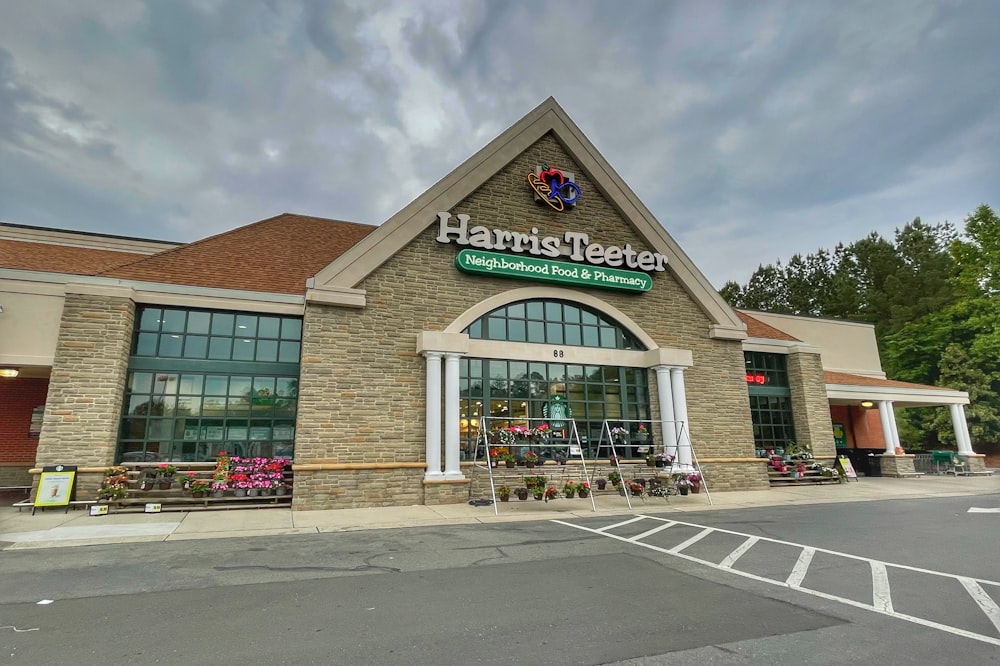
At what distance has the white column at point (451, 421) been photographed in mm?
13945

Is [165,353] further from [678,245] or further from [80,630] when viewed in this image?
[678,245]

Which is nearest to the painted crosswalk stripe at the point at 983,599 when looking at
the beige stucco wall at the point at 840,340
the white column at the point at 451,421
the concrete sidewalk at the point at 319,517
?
the concrete sidewalk at the point at 319,517

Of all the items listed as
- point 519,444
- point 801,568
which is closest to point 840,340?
point 519,444

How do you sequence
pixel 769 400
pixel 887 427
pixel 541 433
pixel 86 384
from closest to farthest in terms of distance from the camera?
pixel 86 384 < pixel 541 433 < pixel 769 400 < pixel 887 427

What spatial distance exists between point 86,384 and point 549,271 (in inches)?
502

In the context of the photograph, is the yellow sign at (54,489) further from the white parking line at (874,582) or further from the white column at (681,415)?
the white column at (681,415)

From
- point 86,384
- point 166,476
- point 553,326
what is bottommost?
point 166,476

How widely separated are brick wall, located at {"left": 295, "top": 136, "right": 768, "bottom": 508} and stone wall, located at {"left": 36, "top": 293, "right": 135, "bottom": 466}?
15.3ft

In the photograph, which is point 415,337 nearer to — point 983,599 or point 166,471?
point 166,471

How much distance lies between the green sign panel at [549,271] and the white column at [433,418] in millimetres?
3154

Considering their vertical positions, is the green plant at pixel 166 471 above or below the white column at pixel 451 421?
below

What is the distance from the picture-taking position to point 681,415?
658 inches

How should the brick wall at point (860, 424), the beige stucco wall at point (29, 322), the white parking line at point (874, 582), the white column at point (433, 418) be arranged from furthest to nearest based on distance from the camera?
1. the brick wall at point (860, 424)
2. the white column at point (433, 418)
3. the beige stucco wall at point (29, 322)
4. the white parking line at point (874, 582)

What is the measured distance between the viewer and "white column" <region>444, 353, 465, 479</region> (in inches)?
549
